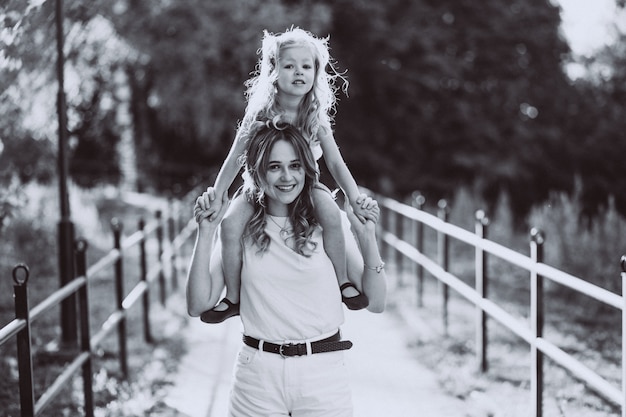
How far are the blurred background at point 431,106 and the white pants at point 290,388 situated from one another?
61.3 ft

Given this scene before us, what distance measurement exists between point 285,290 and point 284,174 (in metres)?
0.39

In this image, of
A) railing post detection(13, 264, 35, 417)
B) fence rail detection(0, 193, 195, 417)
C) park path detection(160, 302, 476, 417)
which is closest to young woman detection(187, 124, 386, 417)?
fence rail detection(0, 193, 195, 417)

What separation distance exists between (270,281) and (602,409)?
3249 millimetres

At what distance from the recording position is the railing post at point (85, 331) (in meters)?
5.09

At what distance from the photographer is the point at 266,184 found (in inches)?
111

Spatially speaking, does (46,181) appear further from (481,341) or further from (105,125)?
(105,125)

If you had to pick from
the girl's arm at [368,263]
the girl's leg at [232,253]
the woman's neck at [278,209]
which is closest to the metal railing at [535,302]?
the girl's arm at [368,263]

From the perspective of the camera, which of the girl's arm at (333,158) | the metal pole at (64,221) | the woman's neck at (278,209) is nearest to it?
the woman's neck at (278,209)

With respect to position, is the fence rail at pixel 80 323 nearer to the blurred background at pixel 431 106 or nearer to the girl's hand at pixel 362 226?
the girl's hand at pixel 362 226

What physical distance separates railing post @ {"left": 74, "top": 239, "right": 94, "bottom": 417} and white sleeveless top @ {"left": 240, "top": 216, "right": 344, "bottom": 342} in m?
2.59

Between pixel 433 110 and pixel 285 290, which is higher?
pixel 433 110

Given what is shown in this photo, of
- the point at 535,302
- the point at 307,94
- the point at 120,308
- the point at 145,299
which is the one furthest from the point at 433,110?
the point at 307,94

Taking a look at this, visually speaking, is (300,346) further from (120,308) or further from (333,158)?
(120,308)

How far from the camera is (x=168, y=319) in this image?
857 centimetres
